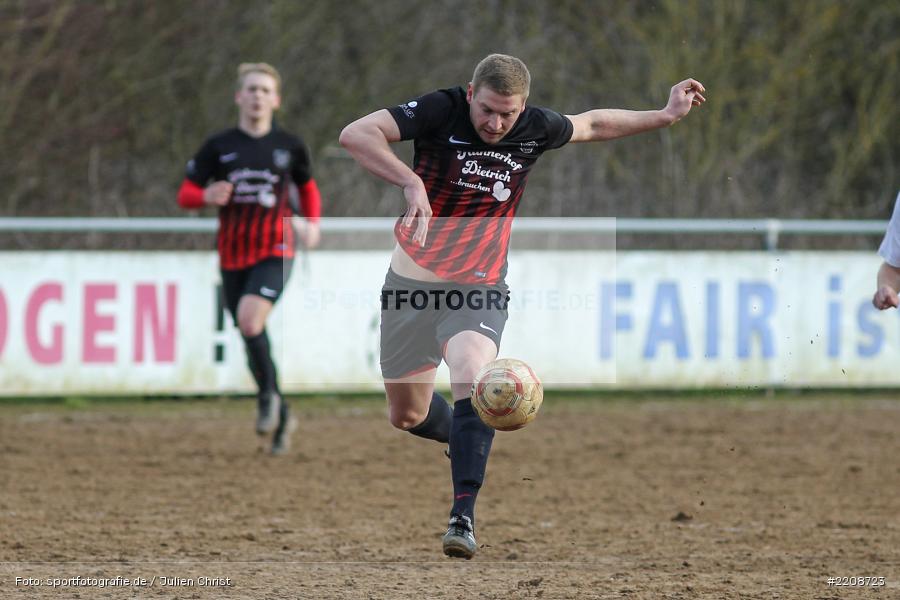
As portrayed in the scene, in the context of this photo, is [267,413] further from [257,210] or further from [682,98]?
[682,98]

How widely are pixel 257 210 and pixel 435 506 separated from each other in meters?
2.98

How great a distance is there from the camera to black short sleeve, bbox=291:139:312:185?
991 centimetres

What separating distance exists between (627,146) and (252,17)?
590cm

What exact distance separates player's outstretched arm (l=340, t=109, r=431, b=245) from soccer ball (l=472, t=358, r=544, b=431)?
67 centimetres

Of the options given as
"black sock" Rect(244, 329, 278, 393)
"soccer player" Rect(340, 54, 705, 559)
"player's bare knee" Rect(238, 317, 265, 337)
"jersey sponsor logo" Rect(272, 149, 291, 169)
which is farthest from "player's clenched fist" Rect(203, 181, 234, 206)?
"soccer player" Rect(340, 54, 705, 559)

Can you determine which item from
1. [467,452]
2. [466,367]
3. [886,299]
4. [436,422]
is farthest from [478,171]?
[886,299]

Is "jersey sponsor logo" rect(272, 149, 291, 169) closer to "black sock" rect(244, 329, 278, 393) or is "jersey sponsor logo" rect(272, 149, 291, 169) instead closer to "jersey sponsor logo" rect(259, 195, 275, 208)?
"jersey sponsor logo" rect(259, 195, 275, 208)

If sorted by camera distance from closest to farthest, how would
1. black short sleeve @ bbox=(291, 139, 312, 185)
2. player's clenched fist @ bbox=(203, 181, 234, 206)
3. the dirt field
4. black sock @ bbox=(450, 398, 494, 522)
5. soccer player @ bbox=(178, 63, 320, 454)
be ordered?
black sock @ bbox=(450, 398, 494, 522)
the dirt field
player's clenched fist @ bbox=(203, 181, 234, 206)
soccer player @ bbox=(178, 63, 320, 454)
black short sleeve @ bbox=(291, 139, 312, 185)

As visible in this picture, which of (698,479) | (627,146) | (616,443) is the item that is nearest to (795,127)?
(627,146)

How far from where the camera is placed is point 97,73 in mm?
17062

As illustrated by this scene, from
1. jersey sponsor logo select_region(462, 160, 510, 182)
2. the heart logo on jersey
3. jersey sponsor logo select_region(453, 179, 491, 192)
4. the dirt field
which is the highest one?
jersey sponsor logo select_region(462, 160, 510, 182)

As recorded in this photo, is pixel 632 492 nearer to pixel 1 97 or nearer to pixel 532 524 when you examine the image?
pixel 532 524

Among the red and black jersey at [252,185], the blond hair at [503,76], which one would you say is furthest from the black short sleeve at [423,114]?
the red and black jersey at [252,185]

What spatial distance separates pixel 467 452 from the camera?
5.68 m
